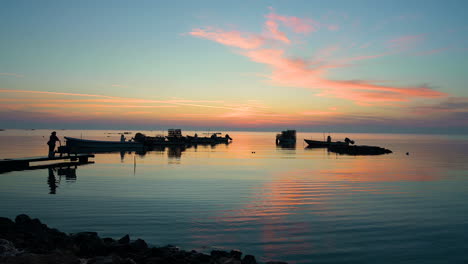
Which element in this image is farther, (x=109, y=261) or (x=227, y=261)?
(x=227, y=261)

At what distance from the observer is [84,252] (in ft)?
A: 32.7

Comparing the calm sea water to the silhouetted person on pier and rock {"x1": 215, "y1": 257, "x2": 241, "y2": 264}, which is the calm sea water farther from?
rock {"x1": 215, "y1": 257, "x2": 241, "y2": 264}

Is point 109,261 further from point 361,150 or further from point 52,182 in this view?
point 361,150

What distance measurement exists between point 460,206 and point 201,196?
1458 cm

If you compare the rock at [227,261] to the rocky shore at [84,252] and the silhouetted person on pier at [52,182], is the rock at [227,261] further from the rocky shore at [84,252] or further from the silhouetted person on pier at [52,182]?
the silhouetted person on pier at [52,182]

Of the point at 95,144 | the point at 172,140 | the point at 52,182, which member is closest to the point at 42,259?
the point at 52,182

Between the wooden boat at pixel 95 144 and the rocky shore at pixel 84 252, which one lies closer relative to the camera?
the rocky shore at pixel 84 252

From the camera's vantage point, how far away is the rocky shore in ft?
28.9

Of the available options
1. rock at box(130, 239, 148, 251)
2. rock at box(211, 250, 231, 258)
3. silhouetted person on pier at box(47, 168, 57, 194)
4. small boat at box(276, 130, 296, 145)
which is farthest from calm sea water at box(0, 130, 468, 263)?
small boat at box(276, 130, 296, 145)

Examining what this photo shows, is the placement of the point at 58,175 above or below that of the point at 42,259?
below

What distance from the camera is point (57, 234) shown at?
11539 mm

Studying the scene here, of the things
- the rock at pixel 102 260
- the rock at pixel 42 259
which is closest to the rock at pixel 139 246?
the rock at pixel 102 260

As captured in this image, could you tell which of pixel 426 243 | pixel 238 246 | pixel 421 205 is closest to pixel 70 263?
pixel 238 246

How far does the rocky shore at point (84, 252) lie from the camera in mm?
8805
